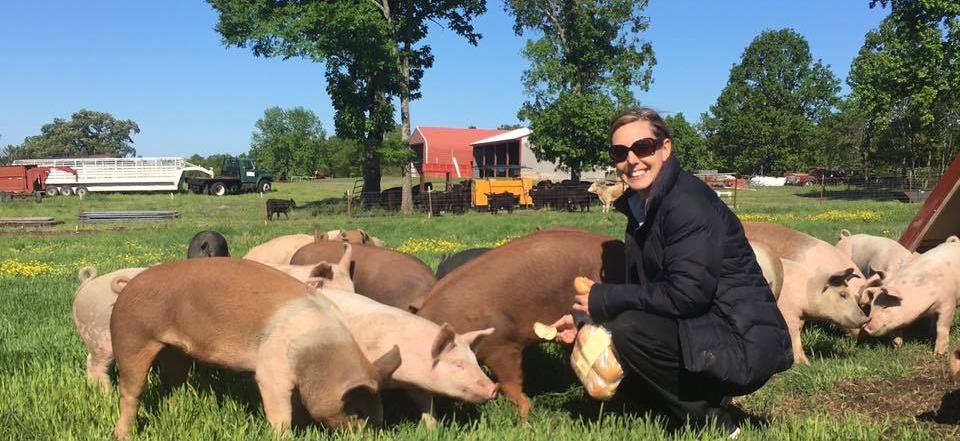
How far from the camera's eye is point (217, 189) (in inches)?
1764

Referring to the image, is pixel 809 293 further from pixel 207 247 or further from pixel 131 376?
pixel 207 247

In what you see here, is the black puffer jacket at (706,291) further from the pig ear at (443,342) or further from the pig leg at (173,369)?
the pig leg at (173,369)

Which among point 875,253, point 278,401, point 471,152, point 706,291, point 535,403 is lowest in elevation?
point 535,403

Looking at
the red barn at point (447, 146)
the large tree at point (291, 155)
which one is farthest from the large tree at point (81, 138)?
the red barn at point (447, 146)

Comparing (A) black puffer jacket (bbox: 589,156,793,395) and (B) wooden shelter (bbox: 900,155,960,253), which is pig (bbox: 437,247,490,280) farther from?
(B) wooden shelter (bbox: 900,155,960,253)

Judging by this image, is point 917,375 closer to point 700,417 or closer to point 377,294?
point 700,417

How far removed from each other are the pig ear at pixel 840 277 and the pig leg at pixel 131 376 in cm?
517

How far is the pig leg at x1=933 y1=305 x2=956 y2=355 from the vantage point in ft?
19.9

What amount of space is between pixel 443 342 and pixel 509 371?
0.91 m

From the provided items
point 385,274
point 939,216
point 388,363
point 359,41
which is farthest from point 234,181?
point 388,363

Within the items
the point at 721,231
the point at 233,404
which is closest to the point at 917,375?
the point at 721,231

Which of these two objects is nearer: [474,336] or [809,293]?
[474,336]

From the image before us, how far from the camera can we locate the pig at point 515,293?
177 inches

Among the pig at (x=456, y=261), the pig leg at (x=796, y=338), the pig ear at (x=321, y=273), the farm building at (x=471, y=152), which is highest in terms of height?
the farm building at (x=471, y=152)
